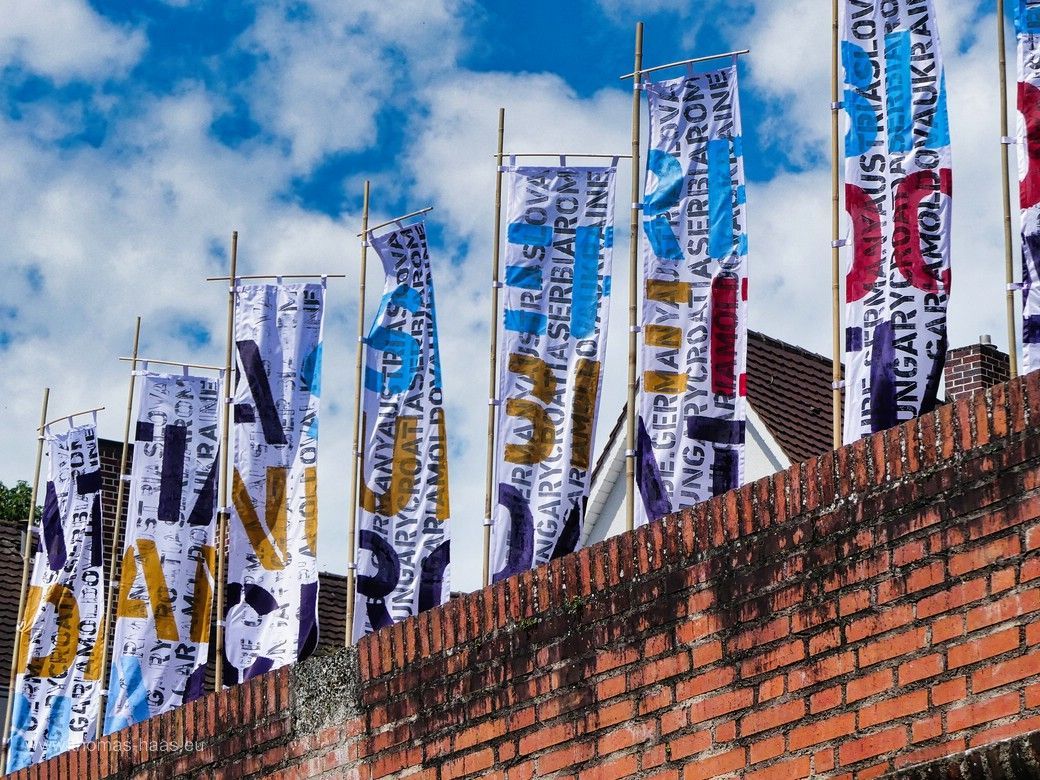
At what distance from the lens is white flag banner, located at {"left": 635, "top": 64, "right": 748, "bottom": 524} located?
11.0 metres

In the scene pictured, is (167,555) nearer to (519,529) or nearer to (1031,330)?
(519,529)

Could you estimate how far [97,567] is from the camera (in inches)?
659

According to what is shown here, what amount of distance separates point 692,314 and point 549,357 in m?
1.25

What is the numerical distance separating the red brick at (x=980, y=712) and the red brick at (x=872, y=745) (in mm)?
185

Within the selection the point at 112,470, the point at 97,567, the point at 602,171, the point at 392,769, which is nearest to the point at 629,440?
the point at 602,171

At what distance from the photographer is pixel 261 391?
14.6 meters

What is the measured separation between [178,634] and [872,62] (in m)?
8.03

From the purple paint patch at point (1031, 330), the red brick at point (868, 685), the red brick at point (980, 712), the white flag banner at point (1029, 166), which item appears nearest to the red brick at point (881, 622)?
the red brick at point (868, 685)

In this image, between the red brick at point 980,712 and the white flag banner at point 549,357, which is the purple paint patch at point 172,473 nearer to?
the white flag banner at point 549,357

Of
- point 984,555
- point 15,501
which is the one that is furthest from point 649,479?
point 15,501

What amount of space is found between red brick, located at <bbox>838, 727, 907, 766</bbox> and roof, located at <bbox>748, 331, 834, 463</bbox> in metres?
14.3

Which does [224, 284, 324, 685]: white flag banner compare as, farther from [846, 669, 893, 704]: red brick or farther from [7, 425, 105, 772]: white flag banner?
[846, 669, 893, 704]: red brick

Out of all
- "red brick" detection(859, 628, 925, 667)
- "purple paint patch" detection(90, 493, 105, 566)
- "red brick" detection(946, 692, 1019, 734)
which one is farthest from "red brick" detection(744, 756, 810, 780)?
"purple paint patch" detection(90, 493, 105, 566)

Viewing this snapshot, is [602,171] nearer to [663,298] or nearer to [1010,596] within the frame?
[663,298]
